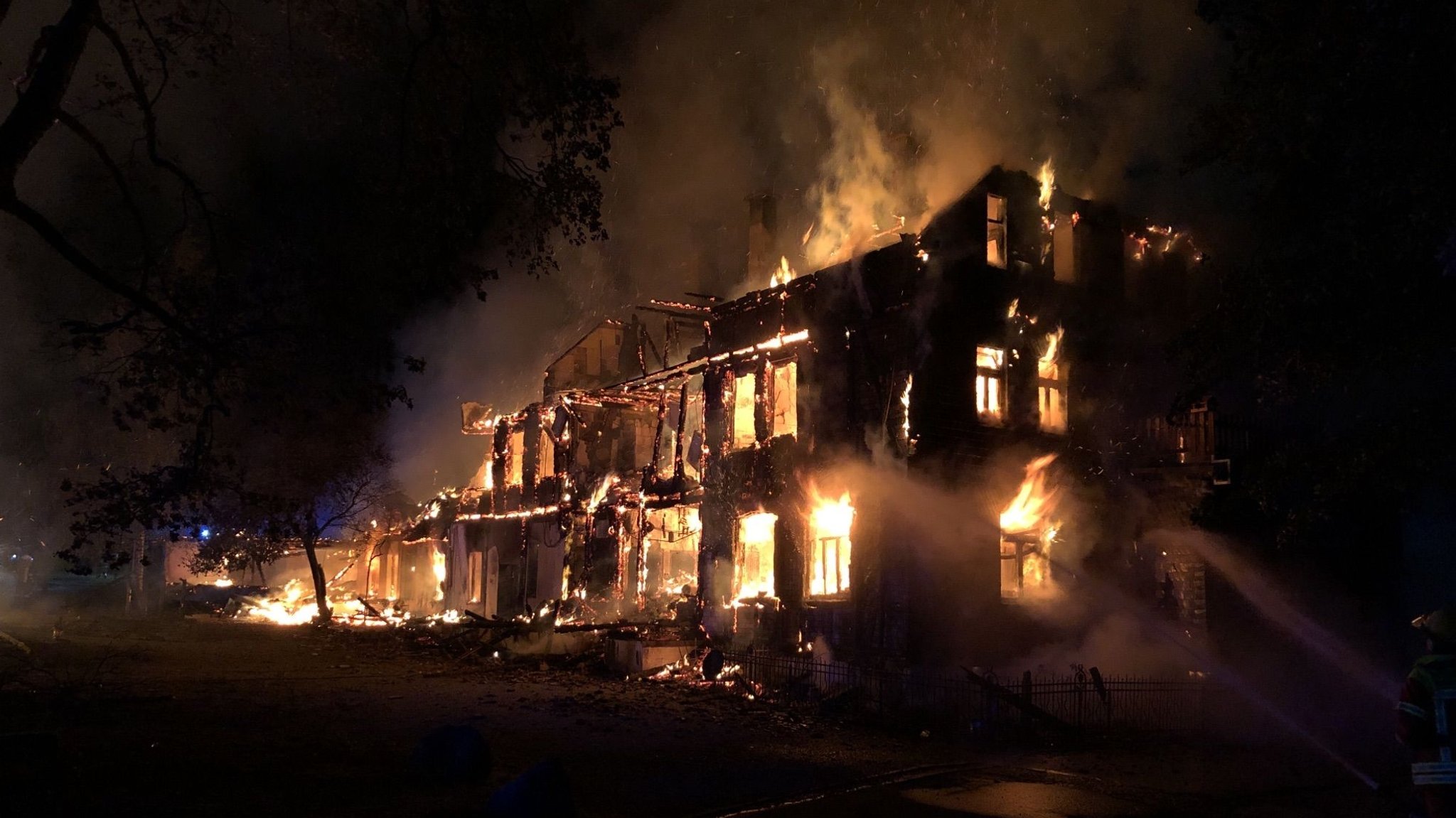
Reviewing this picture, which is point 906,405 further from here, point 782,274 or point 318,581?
point 318,581

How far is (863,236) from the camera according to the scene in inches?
930

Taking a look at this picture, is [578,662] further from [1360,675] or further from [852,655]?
[1360,675]

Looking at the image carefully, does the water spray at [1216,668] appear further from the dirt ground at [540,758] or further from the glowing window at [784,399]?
the glowing window at [784,399]

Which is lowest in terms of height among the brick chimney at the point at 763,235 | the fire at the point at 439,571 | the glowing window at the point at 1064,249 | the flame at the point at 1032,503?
the fire at the point at 439,571

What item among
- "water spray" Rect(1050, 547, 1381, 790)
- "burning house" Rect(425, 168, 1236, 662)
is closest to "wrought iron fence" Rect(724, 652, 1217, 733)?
"water spray" Rect(1050, 547, 1381, 790)

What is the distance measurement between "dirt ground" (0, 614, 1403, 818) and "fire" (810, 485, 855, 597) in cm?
315

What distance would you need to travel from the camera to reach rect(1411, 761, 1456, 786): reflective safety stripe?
5.77 m

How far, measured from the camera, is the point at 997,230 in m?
18.8

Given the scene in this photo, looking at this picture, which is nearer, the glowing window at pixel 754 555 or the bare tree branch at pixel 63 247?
the bare tree branch at pixel 63 247

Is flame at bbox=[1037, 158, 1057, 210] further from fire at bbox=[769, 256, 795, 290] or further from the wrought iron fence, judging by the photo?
the wrought iron fence

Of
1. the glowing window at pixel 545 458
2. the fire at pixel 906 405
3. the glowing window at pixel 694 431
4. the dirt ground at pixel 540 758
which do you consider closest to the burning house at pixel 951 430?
the fire at pixel 906 405

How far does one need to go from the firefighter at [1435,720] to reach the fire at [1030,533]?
12271 mm

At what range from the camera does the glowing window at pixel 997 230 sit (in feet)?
61.1

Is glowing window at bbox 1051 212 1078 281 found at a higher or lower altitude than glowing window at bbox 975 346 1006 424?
higher
